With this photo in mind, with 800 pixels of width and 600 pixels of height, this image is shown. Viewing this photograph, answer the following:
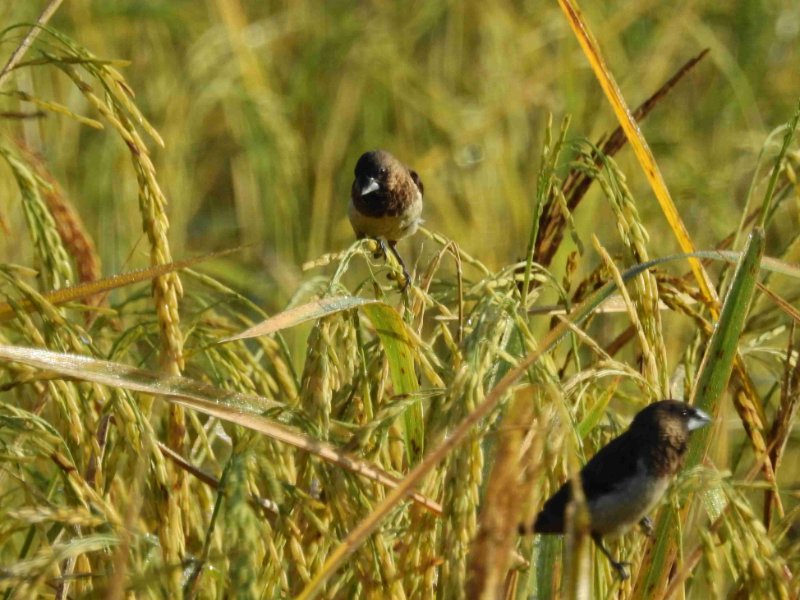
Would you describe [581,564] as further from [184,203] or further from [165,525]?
[184,203]

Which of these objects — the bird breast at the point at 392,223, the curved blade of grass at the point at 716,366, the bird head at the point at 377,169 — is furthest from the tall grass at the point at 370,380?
the bird head at the point at 377,169

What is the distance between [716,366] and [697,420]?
0.27 ft

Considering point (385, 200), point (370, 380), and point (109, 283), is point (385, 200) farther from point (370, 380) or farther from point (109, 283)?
point (109, 283)

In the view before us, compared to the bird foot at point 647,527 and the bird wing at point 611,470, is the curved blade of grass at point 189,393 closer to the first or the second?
the bird wing at point 611,470

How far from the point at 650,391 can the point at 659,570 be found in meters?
0.31

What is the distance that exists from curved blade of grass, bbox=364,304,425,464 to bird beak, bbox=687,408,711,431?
1.28 ft

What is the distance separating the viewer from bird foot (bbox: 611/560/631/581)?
1930 millimetres

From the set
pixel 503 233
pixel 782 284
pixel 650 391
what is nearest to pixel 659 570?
pixel 650 391

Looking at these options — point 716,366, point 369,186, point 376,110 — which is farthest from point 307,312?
point 376,110

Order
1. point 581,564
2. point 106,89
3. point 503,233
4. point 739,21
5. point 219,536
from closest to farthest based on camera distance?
point 581,564 < point 219,536 < point 106,89 < point 503,233 < point 739,21

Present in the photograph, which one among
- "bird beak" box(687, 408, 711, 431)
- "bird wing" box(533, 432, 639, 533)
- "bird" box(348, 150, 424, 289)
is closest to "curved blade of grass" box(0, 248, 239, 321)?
"bird wing" box(533, 432, 639, 533)

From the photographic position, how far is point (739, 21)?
21.9 feet

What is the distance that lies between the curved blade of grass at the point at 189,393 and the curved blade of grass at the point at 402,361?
18 centimetres

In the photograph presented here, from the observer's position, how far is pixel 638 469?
6.02 feet
